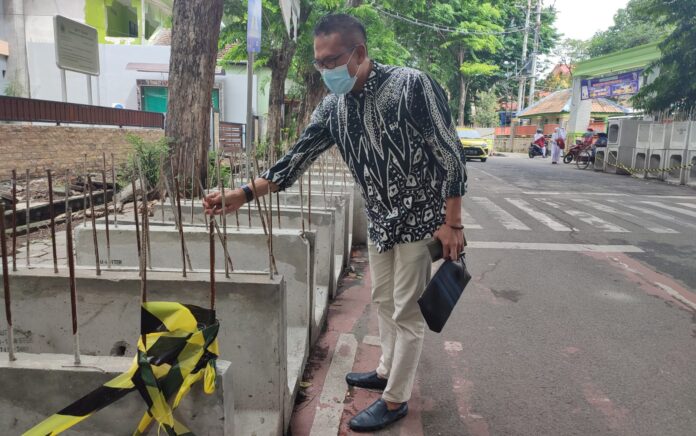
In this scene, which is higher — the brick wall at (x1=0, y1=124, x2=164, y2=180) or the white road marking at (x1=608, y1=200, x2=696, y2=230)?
the brick wall at (x1=0, y1=124, x2=164, y2=180)

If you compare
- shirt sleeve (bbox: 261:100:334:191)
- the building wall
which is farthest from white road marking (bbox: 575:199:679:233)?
the building wall

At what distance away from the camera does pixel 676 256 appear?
6.15 metres

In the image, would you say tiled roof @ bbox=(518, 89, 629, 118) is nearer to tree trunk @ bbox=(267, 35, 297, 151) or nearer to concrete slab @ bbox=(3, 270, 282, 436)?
tree trunk @ bbox=(267, 35, 297, 151)

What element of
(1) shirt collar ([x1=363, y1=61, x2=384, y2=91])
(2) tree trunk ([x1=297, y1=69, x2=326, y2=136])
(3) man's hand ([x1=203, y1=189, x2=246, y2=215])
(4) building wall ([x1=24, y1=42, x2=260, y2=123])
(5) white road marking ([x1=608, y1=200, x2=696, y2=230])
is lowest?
(5) white road marking ([x1=608, y1=200, x2=696, y2=230])

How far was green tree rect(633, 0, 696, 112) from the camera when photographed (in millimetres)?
14859

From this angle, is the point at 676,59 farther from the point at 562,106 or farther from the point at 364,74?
the point at 562,106

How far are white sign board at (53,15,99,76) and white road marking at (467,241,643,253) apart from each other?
8115mm

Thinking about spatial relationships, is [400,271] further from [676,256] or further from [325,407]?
[676,256]

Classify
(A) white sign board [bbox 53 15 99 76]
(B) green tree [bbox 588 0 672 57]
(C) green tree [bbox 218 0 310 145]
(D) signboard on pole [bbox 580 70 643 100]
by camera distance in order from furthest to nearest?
(B) green tree [bbox 588 0 672 57], (D) signboard on pole [bbox 580 70 643 100], (C) green tree [bbox 218 0 310 145], (A) white sign board [bbox 53 15 99 76]

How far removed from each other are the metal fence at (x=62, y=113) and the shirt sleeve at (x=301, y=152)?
7705 millimetres

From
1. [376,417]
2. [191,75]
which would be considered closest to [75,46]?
[191,75]

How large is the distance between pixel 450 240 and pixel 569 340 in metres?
1.87

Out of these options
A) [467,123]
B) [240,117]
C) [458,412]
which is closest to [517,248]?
[458,412]

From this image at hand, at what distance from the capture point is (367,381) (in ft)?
9.56
